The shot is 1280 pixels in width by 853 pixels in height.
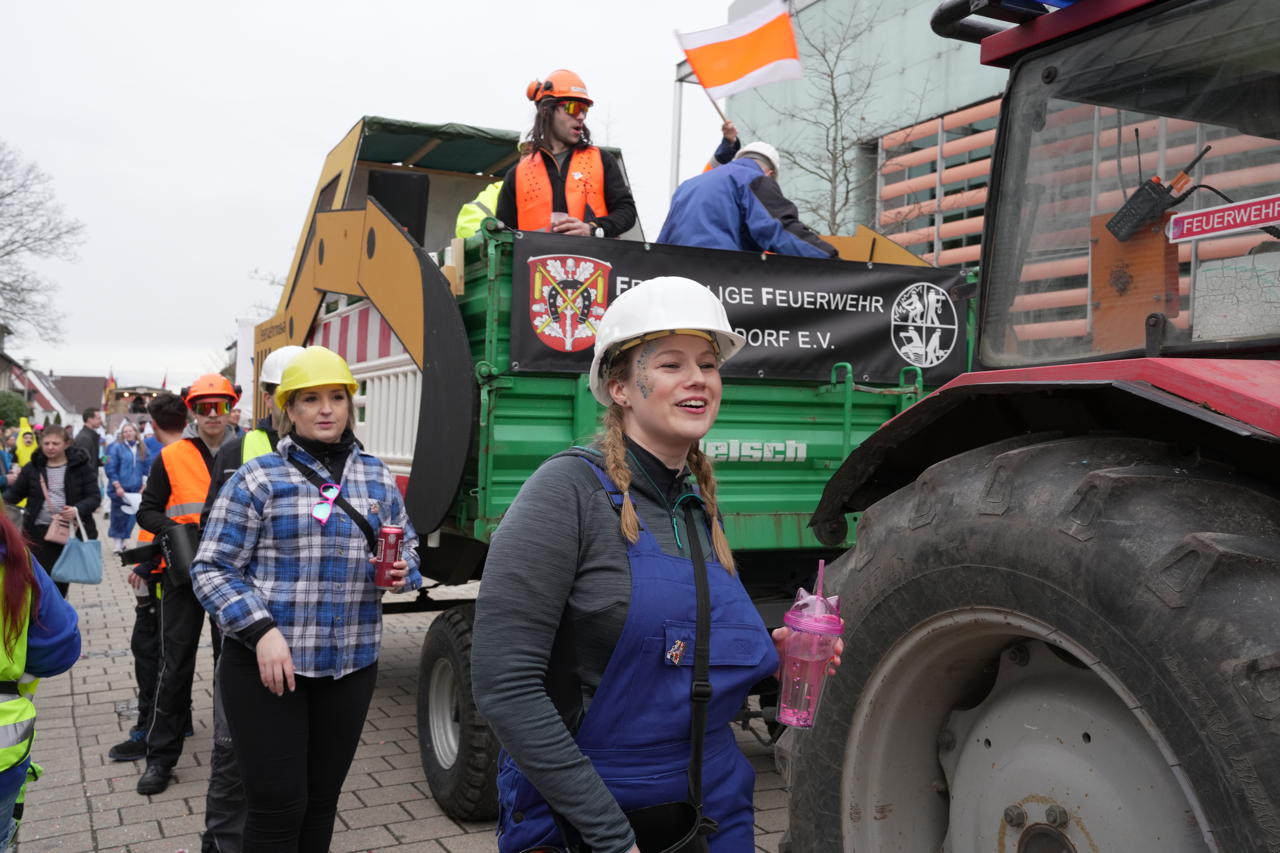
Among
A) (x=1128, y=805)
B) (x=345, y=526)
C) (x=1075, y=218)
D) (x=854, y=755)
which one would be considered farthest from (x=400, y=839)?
(x=1075, y=218)

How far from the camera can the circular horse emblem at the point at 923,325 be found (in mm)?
4602

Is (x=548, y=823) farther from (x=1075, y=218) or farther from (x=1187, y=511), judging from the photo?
(x=1075, y=218)

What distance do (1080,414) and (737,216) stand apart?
248 centimetres

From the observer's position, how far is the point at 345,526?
3.15 metres

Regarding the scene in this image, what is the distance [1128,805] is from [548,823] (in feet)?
3.44

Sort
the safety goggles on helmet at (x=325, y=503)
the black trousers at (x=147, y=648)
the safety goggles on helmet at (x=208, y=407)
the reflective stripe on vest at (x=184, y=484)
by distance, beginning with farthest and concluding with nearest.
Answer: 1. the black trousers at (x=147, y=648)
2. the safety goggles on helmet at (x=208, y=407)
3. the reflective stripe on vest at (x=184, y=484)
4. the safety goggles on helmet at (x=325, y=503)

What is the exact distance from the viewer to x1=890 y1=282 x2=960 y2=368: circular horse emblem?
4602 mm

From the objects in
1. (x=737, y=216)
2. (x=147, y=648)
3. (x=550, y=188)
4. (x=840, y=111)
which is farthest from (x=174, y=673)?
(x=840, y=111)

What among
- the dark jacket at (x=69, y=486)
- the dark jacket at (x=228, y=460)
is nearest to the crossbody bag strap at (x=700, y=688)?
the dark jacket at (x=228, y=460)

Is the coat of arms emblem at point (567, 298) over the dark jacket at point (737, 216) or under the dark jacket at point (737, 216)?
under

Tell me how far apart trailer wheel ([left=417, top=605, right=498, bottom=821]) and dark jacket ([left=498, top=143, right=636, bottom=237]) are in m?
1.84

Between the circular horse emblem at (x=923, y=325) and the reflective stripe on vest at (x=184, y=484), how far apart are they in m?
3.32

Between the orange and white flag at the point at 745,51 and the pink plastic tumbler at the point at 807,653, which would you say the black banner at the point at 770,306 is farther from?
the pink plastic tumbler at the point at 807,653

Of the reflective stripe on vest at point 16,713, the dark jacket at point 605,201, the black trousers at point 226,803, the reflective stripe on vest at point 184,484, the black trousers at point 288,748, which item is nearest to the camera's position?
the reflective stripe on vest at point 16,713
